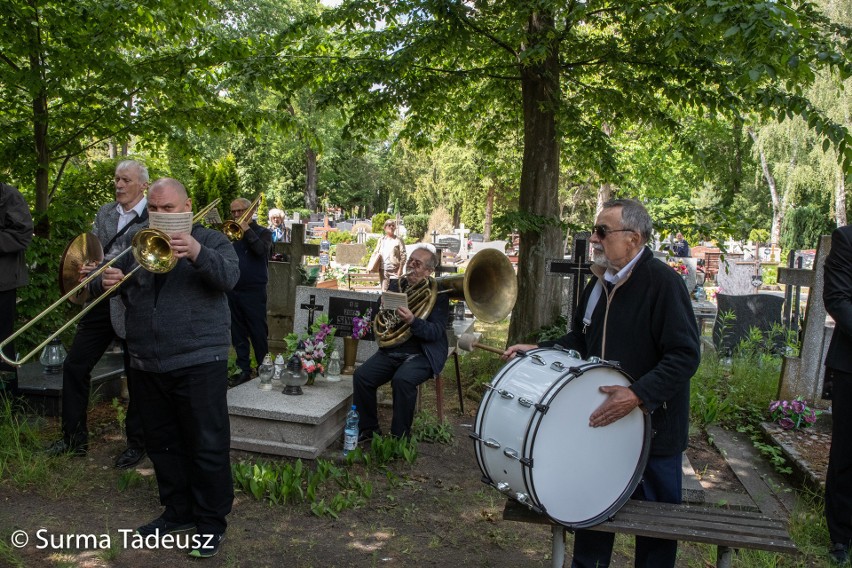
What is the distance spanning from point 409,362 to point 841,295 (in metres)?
3.13

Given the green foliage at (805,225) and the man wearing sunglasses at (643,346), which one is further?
the green foliage at (805,225)

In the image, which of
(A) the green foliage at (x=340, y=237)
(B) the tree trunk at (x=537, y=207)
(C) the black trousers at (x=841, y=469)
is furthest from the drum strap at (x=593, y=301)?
(A) the green foliage at (x=340, y=237)

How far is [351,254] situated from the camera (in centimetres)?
2012

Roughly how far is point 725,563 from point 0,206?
521cm

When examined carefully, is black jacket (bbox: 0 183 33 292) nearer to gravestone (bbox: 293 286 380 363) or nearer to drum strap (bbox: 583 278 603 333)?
gravestone (bbox: 293 286 380 363)

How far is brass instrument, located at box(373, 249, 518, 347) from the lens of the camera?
5.23 m

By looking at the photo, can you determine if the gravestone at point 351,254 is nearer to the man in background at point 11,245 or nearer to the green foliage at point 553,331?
the green foliage at point 553,331

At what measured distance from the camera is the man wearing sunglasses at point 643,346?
2.88 metres

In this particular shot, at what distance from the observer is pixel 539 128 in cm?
753

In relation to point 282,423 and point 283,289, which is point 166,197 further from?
point 283,289

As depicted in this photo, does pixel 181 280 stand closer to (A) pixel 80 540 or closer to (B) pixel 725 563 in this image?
(A) pixel 80 540

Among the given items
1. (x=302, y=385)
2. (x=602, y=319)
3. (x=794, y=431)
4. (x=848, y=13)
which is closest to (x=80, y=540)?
(x=302, y=385)

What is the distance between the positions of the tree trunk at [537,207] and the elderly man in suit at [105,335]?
13.4 ft

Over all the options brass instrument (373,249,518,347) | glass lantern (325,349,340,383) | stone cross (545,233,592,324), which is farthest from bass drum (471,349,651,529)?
stone cross (545,233,592,324)
